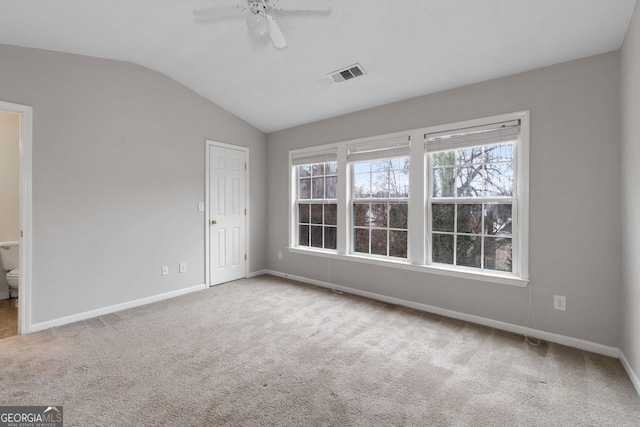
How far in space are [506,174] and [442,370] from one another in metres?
1.95

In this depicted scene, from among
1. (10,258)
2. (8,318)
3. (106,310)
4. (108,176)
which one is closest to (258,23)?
(108,176)

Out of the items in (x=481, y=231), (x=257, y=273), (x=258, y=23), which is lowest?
(x=257, y=273)

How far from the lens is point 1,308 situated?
3.44 meters

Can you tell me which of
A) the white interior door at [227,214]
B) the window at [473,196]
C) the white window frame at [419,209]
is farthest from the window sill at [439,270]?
the white interior door at [227,214]

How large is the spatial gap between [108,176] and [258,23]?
2477 millimetres

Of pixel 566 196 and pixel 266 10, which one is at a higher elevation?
pixel 266 10

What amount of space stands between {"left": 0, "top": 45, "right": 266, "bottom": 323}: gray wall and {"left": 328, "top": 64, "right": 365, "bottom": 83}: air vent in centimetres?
200

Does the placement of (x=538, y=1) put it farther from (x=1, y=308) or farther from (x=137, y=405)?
(x=1, y=308)

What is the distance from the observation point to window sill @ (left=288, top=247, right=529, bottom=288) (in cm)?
278

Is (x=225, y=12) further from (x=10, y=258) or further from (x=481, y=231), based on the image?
(x=10, y=258)

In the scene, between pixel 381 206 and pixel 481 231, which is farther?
pixel 381 206

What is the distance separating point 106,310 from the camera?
10.7 feet

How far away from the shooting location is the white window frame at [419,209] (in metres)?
2.73

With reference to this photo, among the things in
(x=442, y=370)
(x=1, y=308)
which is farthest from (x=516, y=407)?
(x=1, y=308)
